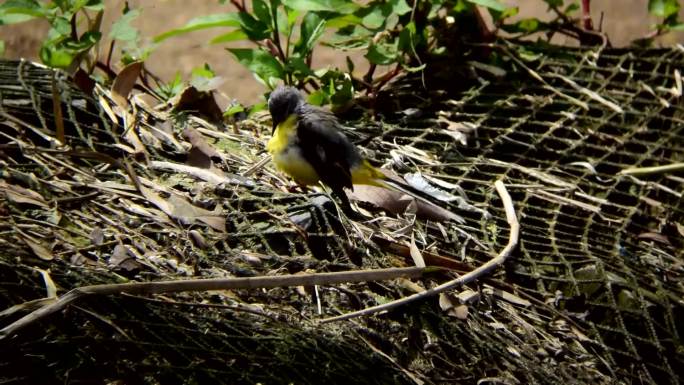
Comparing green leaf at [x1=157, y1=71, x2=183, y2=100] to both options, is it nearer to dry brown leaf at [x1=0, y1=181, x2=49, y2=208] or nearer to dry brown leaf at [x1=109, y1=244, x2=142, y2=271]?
dry brown leaf at [x1=0, y1=181, x2=49, y2=208]

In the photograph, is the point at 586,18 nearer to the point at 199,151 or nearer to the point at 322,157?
the point at 322,157

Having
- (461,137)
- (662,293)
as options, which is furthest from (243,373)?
(461,137)

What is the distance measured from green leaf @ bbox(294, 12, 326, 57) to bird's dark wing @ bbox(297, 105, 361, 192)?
2.22 ft

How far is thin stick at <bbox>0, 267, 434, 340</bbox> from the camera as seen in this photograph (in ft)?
8.61

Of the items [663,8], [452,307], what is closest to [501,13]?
[663,8]

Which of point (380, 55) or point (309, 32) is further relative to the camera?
point (380, 55)

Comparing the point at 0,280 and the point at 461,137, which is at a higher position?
the point at 0,280

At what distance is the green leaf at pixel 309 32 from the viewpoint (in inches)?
200

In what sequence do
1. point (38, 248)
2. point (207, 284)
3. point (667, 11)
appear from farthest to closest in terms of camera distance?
point (667, 11) → point (38, 248) → point (207, 284)

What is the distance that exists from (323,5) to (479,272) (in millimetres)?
2077

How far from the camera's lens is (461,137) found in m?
4.93

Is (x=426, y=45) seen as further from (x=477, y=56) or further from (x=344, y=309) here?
(x=344, y=309)

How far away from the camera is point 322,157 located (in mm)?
4320

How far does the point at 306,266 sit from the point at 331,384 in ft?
2.06
